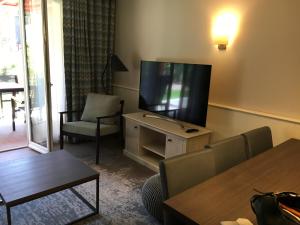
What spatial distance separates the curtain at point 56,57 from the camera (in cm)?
363

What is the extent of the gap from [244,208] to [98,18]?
11.6 feet

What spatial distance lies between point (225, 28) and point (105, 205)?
213cm

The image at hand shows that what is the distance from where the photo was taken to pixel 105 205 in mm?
2416

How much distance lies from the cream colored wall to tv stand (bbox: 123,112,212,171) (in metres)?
0.34

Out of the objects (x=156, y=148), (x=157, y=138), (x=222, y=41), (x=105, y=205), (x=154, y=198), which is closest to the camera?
(x=154, y=198)

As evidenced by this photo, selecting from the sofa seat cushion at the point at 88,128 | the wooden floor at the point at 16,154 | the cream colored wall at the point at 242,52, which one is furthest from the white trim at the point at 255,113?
the wooden floor at the point at 16,154

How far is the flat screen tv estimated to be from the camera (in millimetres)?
2707

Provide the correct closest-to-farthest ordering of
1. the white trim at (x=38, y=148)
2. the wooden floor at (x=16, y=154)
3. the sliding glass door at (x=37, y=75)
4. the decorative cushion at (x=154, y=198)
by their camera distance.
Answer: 1. the decorative cushion at (x=154, y=198)
2. the sliding glass door at (x=37, y=75)
3. the wooden floor at (x=16, y=154)
4. the white trim at (x=38, y=148)

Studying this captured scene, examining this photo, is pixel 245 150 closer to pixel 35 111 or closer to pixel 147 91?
pixel 147 91

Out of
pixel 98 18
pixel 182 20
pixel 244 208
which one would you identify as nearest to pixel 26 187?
pixel 244 208

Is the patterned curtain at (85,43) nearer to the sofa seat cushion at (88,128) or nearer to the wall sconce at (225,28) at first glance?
the sofa seat cushion at (88,128)

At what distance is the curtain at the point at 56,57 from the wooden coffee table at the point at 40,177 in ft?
4.89

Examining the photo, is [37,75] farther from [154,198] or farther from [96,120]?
[154,198]

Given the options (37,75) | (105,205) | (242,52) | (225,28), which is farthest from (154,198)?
(37,75)
